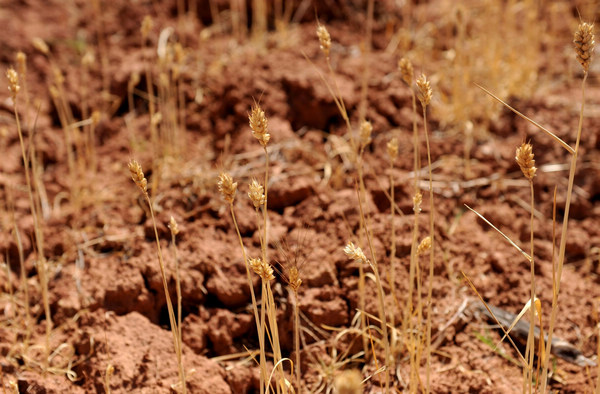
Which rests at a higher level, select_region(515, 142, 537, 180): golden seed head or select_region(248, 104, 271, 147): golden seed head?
select_region(248, 104, 271, 147): golden seed head

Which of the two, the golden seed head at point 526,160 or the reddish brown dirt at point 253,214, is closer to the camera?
the golden seed head at point 526,160

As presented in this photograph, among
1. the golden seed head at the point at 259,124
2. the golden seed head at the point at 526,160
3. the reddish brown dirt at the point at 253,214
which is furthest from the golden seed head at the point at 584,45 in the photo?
the reddish brown dirt at the point at 253,214

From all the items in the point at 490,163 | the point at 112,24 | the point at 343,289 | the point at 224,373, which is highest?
the point at 112,24

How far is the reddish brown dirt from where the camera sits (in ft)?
5.99

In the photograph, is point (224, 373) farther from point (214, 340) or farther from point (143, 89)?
point (143, 89)

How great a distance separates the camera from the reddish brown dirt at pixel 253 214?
183 centimetres

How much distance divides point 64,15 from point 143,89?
0.83m

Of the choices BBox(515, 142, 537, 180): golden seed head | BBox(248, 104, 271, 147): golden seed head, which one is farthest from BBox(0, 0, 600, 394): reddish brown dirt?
BBox(248, 104, 271, 147): golden seed head

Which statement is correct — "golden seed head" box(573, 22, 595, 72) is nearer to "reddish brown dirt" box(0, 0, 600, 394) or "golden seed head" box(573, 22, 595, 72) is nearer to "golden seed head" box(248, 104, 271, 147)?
"golden seed head" box(248, 104, 271, 147)

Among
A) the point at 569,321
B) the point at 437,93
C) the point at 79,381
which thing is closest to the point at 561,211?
the point at 569,321

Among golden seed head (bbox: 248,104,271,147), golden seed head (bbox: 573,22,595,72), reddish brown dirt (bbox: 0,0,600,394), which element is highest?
golden seed head (bbox: 573,22,595,72)

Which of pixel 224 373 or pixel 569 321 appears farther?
pixel 569 321

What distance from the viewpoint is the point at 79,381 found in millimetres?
1779

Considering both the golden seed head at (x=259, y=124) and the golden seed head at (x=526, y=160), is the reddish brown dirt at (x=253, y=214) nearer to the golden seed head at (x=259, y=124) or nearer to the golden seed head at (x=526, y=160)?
the golden seed head at (x=526, y=160)
